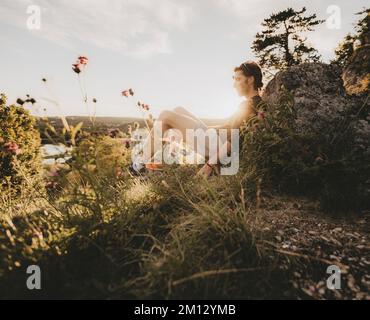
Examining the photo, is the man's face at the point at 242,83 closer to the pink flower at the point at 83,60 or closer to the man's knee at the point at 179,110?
the man's knee at the point at 179,110

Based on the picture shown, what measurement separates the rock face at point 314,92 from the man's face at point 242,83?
16.3 inches

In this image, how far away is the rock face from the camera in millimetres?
3672

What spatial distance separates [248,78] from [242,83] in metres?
0.12

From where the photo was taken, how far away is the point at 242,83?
4.89 metres

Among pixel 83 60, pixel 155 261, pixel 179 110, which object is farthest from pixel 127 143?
pixel 179 110

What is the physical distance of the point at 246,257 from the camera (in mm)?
2111

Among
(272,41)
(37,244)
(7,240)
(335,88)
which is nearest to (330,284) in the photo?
(37,244)

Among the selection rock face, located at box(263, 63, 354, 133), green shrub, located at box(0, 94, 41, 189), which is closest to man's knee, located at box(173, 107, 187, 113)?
rock face, located at box(263, 63, 354, 133)

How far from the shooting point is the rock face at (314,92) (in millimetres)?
3672

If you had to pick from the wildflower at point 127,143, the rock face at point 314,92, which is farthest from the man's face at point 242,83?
the wildflower at point 127,143

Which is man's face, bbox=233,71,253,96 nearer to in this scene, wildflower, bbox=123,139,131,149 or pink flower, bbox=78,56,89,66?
wildflower, bbox=123,139,131,149

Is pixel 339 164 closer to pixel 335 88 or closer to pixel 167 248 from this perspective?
pixel 335 88

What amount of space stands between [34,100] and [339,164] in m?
2.89

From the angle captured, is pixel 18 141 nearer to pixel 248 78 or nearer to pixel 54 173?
pixel 54 173
